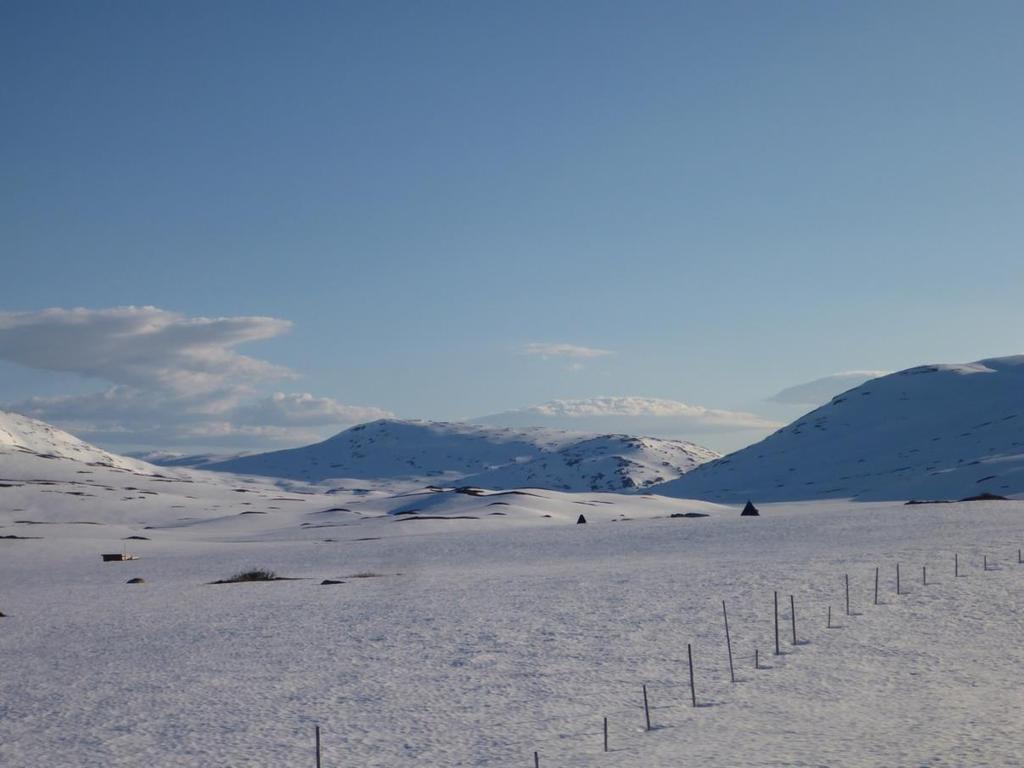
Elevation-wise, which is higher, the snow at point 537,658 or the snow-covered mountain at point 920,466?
the snow-covered mountain at point 920,466

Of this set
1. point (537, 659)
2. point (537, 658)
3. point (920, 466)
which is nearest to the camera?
point (537, 659)

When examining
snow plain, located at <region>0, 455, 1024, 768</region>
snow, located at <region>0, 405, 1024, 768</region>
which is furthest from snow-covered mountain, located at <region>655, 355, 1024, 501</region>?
snow plain, located at <region>0, 455, 1024, 768</region>

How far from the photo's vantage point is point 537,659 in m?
26.3

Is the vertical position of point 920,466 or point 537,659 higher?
point 920,466

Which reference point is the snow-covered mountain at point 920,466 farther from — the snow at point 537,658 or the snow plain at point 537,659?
the snow plain at point 537,659

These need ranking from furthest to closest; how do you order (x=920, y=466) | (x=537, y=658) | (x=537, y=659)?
(x=920, y=466)
(x=537, y=658)
(x=537, y=659)

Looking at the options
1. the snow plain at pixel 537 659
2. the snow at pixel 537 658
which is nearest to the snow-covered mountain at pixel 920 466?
the snow at pixel 537 658

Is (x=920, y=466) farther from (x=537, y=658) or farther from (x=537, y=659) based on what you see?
(x=537, y=659)

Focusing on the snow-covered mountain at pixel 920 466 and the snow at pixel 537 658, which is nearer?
the snow at pixel 537 658

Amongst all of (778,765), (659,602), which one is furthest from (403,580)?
(778,765)

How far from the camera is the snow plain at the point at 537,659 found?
61.7ft

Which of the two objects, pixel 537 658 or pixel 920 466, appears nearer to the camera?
pixel 537 658

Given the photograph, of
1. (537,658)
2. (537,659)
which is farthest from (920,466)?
(537,659)

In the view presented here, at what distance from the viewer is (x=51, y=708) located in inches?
912
